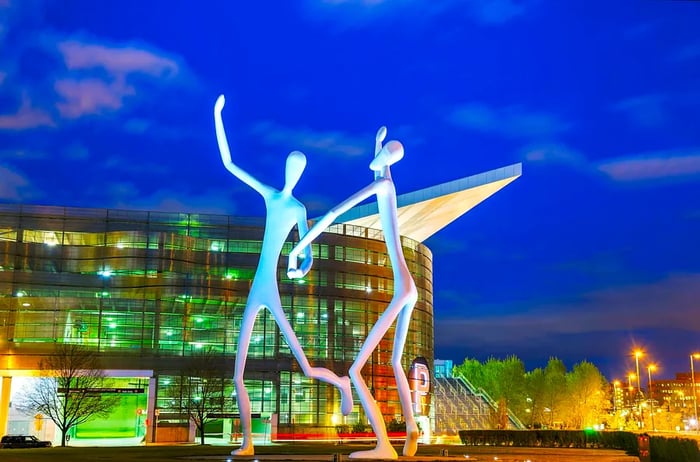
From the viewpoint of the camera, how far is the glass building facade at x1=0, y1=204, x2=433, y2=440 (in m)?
53.2

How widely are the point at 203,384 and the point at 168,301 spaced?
8.56 meters

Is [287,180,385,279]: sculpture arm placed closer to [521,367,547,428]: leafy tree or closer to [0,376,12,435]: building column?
[0,376,12,435]: building column

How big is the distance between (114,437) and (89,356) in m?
7.66

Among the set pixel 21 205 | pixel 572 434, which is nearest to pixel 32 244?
pixel 21 205

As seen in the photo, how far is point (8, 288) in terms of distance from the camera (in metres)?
52.9

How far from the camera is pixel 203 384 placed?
49312mm

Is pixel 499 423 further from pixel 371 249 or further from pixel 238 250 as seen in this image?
pixel 238 250

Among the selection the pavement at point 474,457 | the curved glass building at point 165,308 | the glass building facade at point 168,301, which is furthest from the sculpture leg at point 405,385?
the glass building facade at point 168,301

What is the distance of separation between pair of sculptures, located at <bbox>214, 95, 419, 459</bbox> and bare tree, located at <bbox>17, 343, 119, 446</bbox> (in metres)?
25.3

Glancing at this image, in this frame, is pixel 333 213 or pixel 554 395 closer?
pixel 333 213

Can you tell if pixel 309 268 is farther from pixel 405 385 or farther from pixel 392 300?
pixel 405 385

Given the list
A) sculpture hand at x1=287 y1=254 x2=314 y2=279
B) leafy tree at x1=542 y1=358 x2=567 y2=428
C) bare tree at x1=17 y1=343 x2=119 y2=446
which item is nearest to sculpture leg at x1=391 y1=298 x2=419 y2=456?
sculpture hand at x1=287 y1=254 x2=314 y2=279

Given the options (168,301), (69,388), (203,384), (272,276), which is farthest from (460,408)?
(272,276)

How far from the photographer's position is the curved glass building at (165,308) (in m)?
53.1
